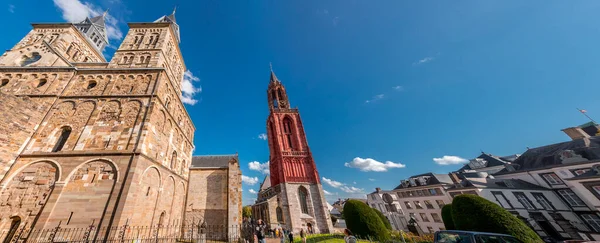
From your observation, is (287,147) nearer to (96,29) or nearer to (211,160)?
(211,160)

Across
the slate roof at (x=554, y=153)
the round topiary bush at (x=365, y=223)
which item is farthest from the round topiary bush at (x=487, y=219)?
the slate roof at (x=554, y=153)

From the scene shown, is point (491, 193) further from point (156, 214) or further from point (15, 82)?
point (15, 82)

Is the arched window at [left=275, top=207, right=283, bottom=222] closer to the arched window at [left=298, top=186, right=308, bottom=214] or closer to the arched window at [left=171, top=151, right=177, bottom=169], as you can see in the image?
the arched window at [left=298, top=186, right=308, bottom=214]

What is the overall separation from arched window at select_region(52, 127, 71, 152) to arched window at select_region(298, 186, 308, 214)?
23075 mm

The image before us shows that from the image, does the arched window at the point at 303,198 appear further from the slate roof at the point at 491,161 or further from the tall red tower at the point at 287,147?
the slate roof at the point at 491,161

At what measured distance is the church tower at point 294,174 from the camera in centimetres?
2402

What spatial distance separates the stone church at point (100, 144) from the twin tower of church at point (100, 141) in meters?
0.05

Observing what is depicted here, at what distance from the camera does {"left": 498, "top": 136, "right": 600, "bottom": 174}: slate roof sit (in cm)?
1909

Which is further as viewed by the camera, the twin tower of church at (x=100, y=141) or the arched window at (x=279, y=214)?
the arched window at (x=279, y=214)

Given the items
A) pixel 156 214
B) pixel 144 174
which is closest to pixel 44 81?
pixel 144 174

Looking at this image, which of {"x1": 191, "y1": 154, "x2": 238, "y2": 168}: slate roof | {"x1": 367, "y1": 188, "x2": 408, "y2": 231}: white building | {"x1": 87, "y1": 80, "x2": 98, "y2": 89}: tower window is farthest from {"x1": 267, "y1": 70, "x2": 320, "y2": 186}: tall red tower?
{"x1": 87, "y1": 80, "x2": 98, "y2": 89}: tower window

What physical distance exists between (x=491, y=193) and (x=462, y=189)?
2.76 metres

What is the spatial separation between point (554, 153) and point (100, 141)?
44364 millimetres

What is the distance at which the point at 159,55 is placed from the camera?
15.2 meters
